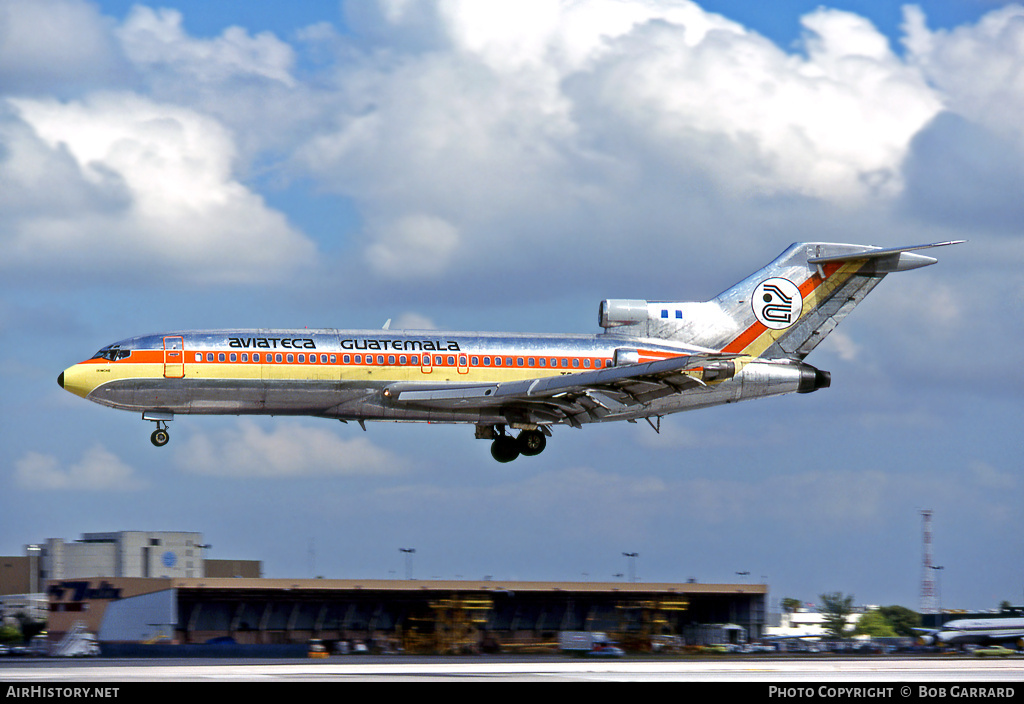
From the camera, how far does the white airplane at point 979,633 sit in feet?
248

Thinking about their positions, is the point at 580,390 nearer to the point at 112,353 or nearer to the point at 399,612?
the point at 112,353

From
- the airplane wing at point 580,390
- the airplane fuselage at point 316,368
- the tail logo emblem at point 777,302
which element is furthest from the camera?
the tail logo emblem at point 777,302

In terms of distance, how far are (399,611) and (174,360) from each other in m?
39.0

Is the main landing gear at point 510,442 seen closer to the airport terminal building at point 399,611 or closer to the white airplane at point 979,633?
the airport terminal building at point 399,611

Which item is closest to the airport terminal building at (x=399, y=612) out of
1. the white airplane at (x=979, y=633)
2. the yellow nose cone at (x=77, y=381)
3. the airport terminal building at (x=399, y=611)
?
the airport terminal building at (x=399, y=611)

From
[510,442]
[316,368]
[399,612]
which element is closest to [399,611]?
[399,612]

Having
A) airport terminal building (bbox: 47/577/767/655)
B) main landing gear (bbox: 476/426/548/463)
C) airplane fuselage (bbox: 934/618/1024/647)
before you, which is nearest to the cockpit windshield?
Answer: main landing gear (bbox: 476/426/548/463)

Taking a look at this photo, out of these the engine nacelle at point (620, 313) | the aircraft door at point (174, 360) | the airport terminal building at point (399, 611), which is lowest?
the airport terminal building at point (399, 611)

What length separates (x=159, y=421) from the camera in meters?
45.8

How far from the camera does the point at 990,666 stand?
38969 mm

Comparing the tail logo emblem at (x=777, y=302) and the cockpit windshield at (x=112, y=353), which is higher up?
the tail logo emblem at (x=777, y=302)

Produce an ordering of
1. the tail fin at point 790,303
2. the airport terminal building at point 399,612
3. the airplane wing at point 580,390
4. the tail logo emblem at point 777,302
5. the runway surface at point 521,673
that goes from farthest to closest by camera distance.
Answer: the airport terminal building at point 399,612
the tail logo emblem at point 777,302
the tail fin at point 790,303
the airplane wing at point 580,390
the runway surface at point 521,673

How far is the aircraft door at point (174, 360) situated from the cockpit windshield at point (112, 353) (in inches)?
57.4
